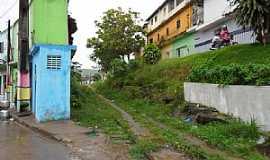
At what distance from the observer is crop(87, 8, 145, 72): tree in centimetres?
4072

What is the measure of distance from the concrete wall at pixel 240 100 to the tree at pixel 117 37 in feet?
81.5

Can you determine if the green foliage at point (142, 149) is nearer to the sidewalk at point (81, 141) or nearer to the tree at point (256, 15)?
the sidewalk at point (81, 141)

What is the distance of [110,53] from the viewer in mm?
41531

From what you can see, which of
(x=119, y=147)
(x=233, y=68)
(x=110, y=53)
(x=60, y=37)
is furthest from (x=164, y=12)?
(x=119, y=147)

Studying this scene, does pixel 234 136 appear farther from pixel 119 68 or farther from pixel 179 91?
pixel 119 68

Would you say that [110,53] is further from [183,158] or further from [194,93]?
[183,158]

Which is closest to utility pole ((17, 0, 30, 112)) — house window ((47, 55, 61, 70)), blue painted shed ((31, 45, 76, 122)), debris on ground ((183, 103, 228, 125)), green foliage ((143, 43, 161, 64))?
blue painted shed ((31, 45, 76, 122))

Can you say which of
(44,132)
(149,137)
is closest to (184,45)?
(44,132)

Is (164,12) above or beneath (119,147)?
above

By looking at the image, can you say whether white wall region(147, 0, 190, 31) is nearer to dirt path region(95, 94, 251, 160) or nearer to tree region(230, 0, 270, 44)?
tree region(230, 0, 270, 44)

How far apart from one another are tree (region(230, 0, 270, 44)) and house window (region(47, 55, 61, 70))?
731 centimetres

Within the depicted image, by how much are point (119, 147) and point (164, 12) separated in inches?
1337

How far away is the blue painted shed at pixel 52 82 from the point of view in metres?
17.5

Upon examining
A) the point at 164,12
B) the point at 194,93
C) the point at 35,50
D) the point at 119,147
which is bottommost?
the point at 119,147
